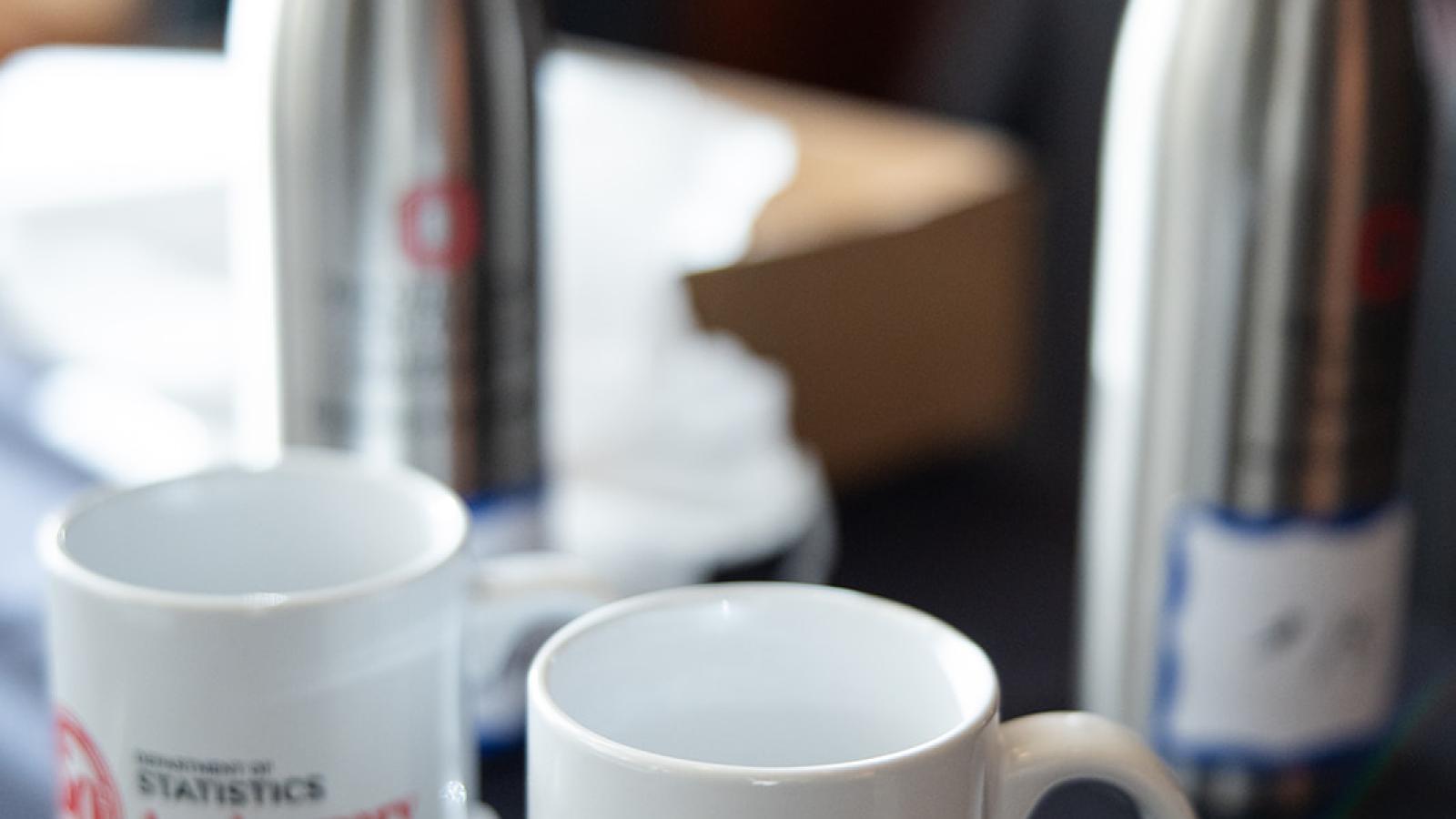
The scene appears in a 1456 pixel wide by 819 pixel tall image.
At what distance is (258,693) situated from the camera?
301 millimetres

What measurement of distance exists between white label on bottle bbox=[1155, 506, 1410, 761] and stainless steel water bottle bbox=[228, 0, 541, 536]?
0.63 feet

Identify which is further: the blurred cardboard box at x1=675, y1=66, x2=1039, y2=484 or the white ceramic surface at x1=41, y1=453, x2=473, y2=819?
the blurred cardboard box at x1=675, y1=66, x2=1039, y2=484

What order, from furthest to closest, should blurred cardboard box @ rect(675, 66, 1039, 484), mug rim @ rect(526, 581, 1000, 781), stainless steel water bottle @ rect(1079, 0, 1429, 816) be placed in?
blurred cardboard box @ rect(675, 66, 1039, 484), stainless steel water bottle @ rect(1079, 0, 1429, 816), mug rim @ rect(526, 581, 1000, 781)

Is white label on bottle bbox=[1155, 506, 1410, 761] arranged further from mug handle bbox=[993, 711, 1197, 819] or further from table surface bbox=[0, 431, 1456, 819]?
mug handle bbox=[993, 711, 1197, 819]

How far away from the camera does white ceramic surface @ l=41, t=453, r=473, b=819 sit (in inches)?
11.8

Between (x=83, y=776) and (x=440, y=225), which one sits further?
(x=440, y=225)

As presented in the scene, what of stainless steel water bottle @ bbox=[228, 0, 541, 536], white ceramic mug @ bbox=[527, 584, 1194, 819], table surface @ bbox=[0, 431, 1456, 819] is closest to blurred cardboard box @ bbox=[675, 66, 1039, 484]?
table surface @ bbox=[0, 431, 1456, 819]

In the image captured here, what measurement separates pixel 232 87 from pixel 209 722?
0.72 feet

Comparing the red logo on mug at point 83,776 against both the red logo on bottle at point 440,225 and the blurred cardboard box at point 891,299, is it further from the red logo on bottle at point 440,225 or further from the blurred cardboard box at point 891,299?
the blurred cardboard box at point 891,299

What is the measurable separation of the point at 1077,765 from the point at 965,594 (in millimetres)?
283

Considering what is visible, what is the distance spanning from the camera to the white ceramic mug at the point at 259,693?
0.30 m

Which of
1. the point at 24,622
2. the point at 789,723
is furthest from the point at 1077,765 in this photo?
the point at 24,622

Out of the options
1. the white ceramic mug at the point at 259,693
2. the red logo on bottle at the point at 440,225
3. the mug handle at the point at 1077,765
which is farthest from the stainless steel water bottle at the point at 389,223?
the mug handle at the point at 1077,765

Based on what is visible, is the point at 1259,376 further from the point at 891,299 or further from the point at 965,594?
the point at 891,299
